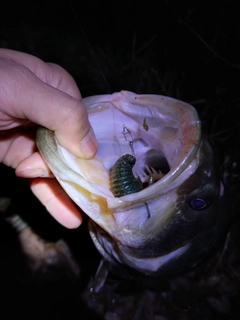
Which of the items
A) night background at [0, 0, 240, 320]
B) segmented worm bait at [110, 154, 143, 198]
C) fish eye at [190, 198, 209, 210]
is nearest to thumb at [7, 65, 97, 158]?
segmented worm bait at [110, 154, 143, 198]

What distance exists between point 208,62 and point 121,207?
4.34ft

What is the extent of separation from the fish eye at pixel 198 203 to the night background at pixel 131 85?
865 mm

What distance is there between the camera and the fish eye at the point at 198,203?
3.34 ft

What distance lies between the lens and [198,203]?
103 centimetres

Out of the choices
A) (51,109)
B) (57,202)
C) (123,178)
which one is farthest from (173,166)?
(57,202)

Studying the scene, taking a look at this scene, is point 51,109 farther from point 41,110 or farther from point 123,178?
point 123,178

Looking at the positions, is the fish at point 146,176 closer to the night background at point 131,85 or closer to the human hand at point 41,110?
the human hand at point 41,110

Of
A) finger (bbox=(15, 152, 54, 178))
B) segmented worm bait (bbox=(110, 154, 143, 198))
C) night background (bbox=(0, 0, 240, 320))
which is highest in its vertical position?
finger (bbox=(15, 152, 54, 178))

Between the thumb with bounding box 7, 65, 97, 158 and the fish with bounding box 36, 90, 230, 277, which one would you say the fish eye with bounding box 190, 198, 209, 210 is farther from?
the thumb with bounding box 7, 65, 97, 158

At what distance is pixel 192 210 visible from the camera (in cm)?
105

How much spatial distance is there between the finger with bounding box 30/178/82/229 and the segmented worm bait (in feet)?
1.53

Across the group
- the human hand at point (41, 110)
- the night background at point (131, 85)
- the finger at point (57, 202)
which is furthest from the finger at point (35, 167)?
the night background at point (131, 85)

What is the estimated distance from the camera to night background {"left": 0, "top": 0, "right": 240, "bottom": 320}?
6.15ft

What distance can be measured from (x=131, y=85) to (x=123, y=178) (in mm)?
1436
